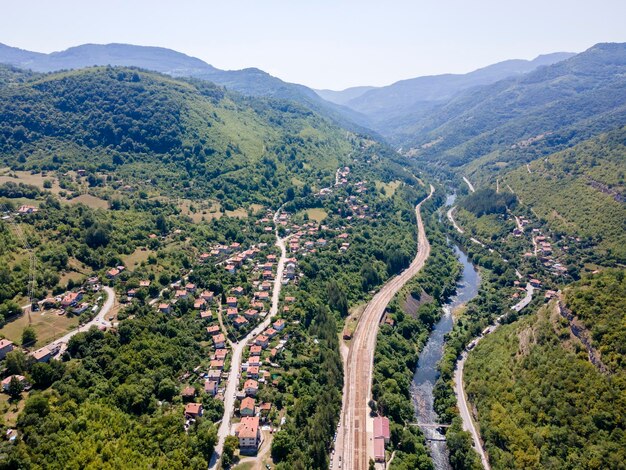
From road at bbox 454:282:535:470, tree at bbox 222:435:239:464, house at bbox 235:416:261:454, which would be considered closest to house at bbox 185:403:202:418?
house at bbox 235:416:261:454

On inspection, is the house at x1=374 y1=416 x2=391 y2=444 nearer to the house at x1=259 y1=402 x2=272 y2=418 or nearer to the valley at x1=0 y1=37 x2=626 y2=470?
the valley at x1=0 y1=37 x2=626 y2=470

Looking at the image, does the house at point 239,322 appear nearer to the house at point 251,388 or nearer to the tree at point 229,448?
the house at point 251,388

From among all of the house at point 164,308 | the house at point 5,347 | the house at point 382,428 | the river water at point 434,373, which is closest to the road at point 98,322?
the house at point 5,347

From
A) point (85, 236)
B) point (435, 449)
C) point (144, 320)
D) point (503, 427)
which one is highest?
point (85, 236)

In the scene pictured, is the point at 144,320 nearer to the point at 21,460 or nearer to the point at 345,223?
the point at 21,460

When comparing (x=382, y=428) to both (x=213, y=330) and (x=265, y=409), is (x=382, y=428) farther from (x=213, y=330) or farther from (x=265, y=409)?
(x=213, y=330)

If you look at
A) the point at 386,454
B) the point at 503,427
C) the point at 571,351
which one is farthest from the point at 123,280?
the point at 571,351
